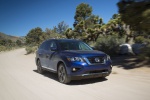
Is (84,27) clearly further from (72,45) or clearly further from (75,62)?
(75,62)

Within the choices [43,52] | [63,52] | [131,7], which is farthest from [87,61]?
[131,7]

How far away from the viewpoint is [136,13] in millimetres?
11898

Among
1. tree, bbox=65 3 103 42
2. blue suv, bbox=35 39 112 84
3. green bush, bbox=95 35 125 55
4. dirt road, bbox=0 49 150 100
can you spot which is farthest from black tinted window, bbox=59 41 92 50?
tree, bbox=65 3 103 42

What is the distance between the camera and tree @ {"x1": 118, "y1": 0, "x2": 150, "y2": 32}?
36.4 feet

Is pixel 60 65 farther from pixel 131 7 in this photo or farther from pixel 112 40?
pixel 112 40

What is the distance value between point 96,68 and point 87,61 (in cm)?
43

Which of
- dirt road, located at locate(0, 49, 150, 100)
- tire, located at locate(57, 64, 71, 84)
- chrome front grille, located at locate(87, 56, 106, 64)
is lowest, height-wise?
dirt road, located at locate(0, 49, 150, 100)

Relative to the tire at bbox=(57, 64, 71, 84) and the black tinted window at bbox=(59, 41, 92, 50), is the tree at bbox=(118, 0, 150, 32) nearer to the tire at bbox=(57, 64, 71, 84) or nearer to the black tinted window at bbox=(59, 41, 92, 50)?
the black tinted window at bbox=(59, 41, 92, 50)

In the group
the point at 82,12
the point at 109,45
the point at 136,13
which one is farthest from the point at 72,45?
the point at 82,12

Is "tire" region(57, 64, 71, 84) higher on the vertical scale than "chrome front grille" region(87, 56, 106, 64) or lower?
lower

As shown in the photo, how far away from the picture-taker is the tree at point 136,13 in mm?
11102

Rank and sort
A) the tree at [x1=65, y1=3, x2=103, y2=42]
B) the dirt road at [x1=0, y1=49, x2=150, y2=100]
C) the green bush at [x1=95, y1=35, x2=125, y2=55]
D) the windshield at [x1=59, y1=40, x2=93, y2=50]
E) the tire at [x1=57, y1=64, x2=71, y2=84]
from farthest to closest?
1. the tree at [x1=65, y1=3, x2=103, y2=42]
2. the green bush at [x1=95, y1=35, x2=125, y2=55]
3. the windshield at [x1=59, y1=40, x2=93, y2=50]
4. the tire at [x1=57, y1=64, x2=71, y2=84]
5. the dirt road at [x1=0, y1=49, x2=150, y2=100]

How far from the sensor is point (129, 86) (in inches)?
309

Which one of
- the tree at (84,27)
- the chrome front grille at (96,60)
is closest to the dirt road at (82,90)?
the chrome front grille at (96,60)
